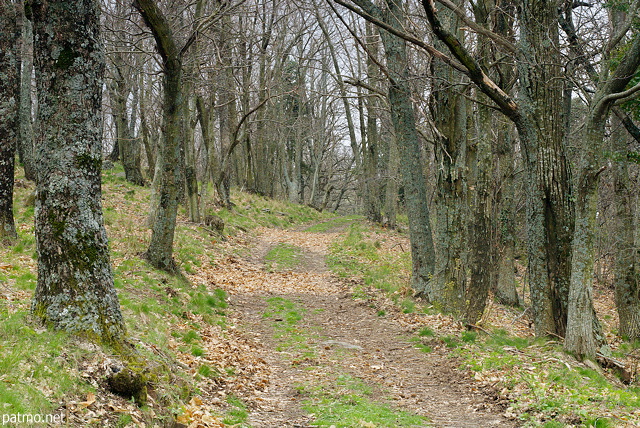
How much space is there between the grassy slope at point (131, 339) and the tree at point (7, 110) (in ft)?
1.78

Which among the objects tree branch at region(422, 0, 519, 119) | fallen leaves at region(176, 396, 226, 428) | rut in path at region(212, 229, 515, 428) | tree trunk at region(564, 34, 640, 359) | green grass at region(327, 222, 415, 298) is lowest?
rut in path at region(212, 229, 515, 428)

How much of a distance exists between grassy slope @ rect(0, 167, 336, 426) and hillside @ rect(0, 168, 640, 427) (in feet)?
0.06

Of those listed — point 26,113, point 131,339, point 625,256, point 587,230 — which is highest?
point 26,113

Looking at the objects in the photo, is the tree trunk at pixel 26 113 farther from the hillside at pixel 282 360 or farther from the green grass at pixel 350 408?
the green grass at pixel 350 408

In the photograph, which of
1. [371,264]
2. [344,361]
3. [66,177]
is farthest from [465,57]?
[371,264]

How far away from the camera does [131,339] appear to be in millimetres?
5707

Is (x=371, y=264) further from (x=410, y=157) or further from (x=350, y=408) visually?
(x=350, y=408)

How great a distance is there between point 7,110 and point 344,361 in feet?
26.4

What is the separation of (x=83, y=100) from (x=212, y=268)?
28.9ft

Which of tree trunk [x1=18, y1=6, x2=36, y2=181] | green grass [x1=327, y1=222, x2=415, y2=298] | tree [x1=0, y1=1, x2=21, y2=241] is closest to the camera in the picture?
tree [x1=0, y1=1, x2=21, y2=241]

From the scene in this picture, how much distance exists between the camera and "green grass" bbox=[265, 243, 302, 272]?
1568cm

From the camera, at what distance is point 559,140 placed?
797cm

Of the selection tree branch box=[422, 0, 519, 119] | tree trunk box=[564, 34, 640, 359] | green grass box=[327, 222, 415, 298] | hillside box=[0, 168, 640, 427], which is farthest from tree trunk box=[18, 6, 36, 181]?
tree trunk box=[564, 34, 640, 359]

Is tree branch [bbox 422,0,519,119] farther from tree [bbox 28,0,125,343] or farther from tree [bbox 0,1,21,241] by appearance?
tree [bbox 0,1,21,241]
